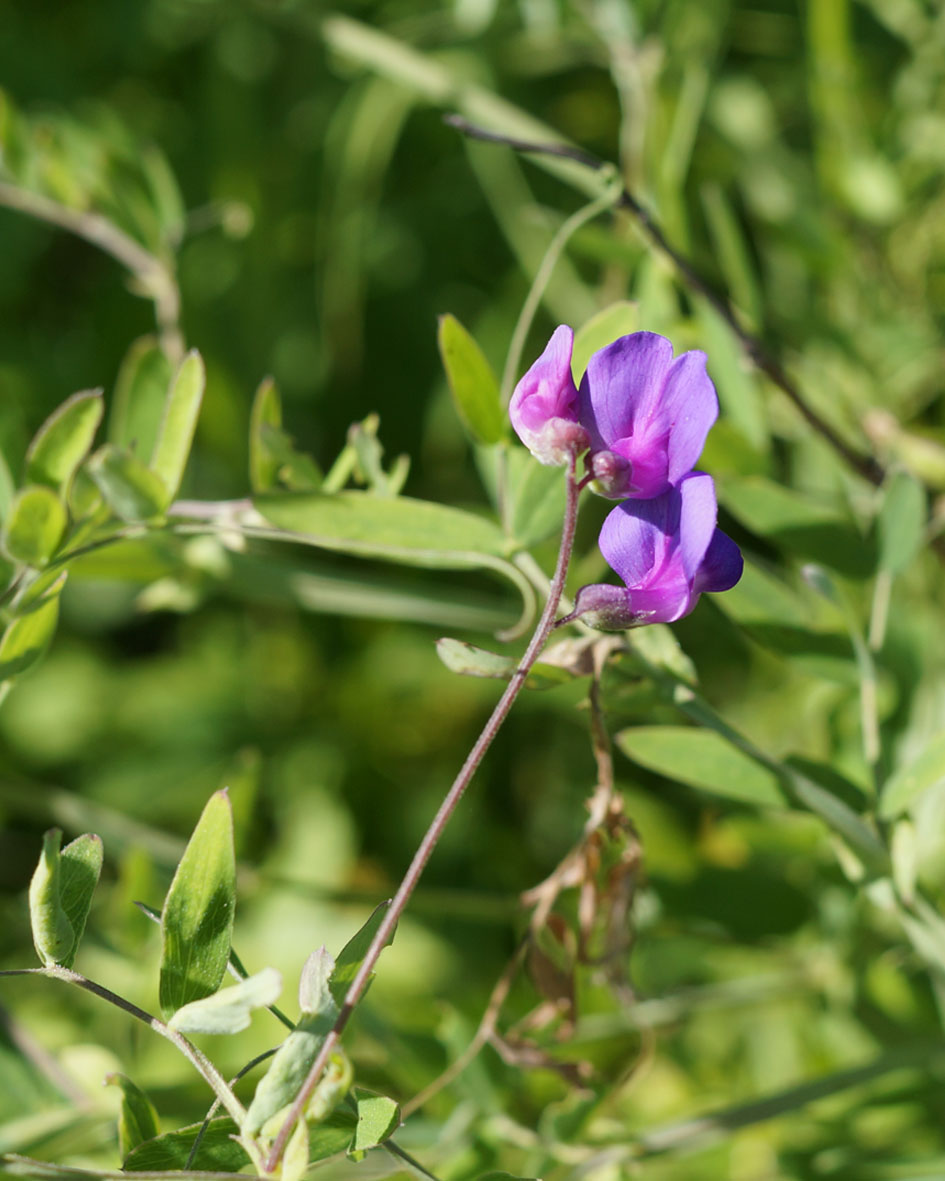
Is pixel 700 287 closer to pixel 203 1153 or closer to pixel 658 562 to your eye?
pixel 658 562

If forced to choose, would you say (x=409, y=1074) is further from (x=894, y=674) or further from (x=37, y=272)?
(x=37, y=272)

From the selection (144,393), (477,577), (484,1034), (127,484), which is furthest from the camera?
(477,577)

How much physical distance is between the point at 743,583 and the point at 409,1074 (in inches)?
18.9

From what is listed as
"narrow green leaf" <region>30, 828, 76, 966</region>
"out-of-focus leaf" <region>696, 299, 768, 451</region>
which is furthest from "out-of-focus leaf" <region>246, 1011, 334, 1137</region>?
"out-of-focus leaf" <region>696, 299, 768, 451</region>

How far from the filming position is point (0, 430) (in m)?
0.85

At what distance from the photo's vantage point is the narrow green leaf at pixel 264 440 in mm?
717

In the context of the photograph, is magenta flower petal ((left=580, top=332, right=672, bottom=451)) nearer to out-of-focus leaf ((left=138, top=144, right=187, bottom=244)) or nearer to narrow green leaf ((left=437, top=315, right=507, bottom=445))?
narrow green leaf ((left=437, top=315, right=507, bottom=445))

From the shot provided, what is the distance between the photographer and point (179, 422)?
69 cm

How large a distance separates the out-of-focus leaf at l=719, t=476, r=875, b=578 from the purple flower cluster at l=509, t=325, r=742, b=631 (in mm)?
253

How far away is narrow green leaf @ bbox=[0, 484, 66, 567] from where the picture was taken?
2.05 ft

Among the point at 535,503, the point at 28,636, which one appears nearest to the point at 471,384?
the point at 535,503

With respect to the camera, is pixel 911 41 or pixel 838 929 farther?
pixel 911 41

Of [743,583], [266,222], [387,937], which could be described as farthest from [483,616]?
[266,222]

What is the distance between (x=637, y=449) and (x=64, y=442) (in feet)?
1.19
